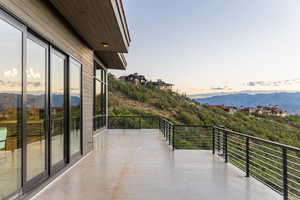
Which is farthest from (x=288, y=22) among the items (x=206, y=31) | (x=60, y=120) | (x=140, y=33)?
(x=60, y=120)

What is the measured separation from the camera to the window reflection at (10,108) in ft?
8.11

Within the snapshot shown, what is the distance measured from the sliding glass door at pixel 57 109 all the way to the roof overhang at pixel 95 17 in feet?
2.46

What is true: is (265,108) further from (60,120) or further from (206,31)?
(60,120)

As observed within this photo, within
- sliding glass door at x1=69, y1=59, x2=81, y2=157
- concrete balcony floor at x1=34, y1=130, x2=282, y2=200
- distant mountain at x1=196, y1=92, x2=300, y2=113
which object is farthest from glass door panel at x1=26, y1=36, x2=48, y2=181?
distant mountain at x1=196, y1=92, x2=300, y2=113

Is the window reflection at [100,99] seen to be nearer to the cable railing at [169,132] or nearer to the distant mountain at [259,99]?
the cable railing at [169,132]

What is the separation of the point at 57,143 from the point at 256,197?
11.4 ft

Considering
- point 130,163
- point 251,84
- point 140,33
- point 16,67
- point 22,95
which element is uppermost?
point 140,33

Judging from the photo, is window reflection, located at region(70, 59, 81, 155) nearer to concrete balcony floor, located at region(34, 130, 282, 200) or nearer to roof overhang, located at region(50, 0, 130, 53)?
concrete balcony floor, located at region(34, 130, 282, 200)

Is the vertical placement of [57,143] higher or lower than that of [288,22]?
lower

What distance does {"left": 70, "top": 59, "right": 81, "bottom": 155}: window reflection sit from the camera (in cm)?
503

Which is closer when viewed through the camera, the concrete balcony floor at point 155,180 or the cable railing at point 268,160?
the cable railing at point 268,160

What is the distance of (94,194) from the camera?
3.29 meters

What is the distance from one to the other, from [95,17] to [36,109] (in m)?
2.00

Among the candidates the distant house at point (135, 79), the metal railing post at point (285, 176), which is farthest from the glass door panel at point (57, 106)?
the distant house at point (135, 79)
